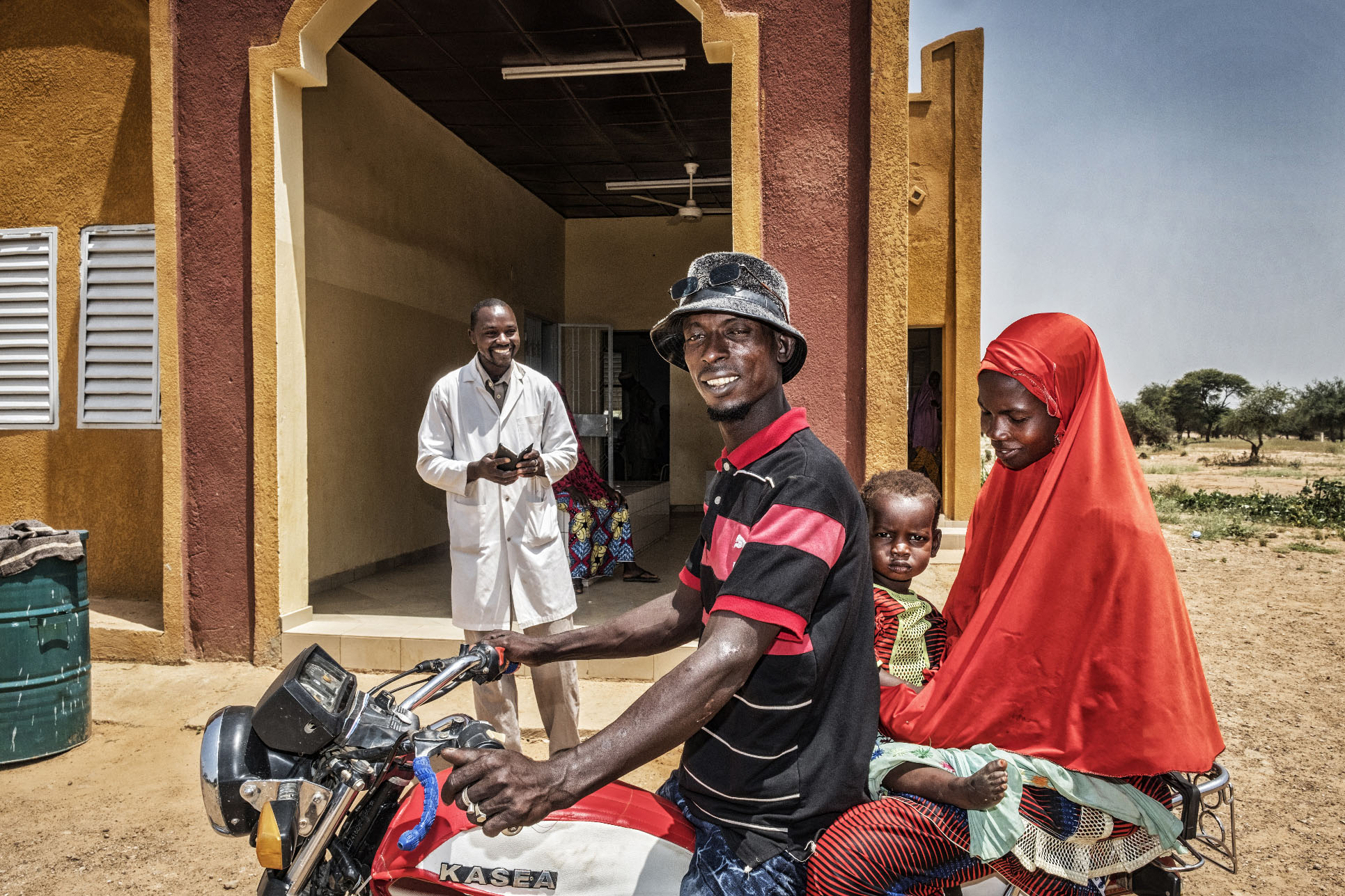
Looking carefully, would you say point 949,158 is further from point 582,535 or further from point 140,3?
point 140,3

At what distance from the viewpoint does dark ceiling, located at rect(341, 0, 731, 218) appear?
6449mm

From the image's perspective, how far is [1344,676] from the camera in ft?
20.9

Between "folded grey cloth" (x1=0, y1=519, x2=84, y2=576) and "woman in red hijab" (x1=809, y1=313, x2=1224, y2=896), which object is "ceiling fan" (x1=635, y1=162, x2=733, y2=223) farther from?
"woman in red hijab" (x1=809, y1=313, x2=1224, y2=896)

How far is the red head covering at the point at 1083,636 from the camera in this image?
168 centimetres

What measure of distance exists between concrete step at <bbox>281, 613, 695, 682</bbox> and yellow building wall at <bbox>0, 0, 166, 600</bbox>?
1862mm

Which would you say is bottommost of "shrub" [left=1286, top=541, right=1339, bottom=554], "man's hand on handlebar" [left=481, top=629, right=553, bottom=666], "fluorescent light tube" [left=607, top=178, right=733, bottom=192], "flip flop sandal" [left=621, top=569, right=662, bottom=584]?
"shrub" [left=1286, top=541, right=1339, bottom=554]

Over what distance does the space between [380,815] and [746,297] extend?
1200 mm

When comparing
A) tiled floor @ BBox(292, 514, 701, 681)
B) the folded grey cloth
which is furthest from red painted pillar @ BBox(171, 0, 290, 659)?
the folded grey cloth

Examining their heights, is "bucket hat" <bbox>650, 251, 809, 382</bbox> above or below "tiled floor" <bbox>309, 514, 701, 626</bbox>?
above

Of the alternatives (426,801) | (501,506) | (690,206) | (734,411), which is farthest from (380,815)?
(690,206)

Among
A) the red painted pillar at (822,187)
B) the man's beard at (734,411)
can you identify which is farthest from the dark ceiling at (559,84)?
the man's beard at (734,411)

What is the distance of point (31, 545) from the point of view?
428cm

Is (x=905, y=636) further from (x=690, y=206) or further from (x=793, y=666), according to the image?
(x=690, y=206)

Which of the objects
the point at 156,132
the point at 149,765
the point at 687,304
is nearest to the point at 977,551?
the point at 687,304
